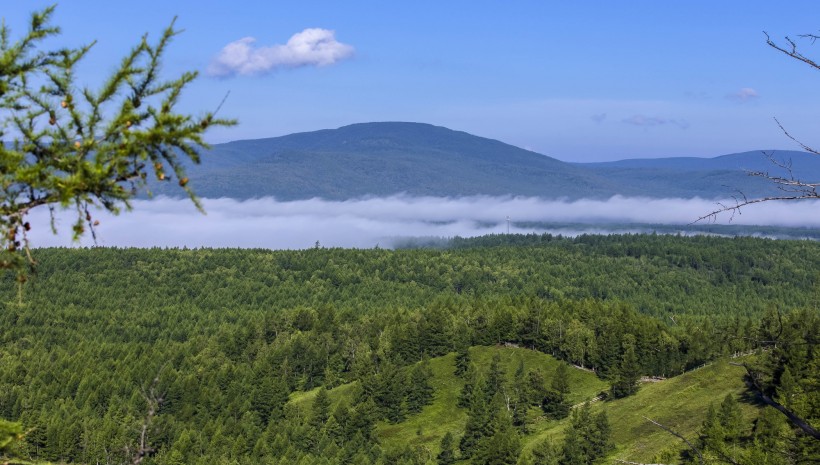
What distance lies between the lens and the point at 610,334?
181 metres

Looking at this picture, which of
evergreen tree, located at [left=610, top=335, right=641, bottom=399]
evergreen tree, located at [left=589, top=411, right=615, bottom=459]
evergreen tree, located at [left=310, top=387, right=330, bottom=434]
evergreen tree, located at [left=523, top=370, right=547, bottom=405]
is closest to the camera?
evergreen tree, located at [left=589, top=411, right=615, bottom=459]

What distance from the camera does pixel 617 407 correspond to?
148125 mm

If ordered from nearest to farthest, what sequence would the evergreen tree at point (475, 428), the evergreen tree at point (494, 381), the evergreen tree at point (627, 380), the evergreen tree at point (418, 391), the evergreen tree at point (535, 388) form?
the evergreen tree at point (475, 428) < the evergreen tree at point (627, 380) < the evergreen tree at point (535, 388) < the evergreen tree at point (494, 381) < the evergreen tree at point (418, 391)

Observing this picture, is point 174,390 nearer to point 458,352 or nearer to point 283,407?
point 283,407

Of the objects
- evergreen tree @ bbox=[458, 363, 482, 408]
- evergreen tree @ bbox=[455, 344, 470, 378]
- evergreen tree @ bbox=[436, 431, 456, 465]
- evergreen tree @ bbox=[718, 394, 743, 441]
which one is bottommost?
evergreen tree @ bbox=[436, 431, 456, 465]

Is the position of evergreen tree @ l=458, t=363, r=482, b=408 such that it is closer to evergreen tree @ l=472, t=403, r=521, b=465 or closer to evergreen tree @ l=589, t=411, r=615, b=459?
evergreen tree @ l=589, t=411, r=615, b=459

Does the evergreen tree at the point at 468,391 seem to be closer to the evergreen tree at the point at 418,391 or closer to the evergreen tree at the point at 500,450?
the evergreen tree at the point at 418,391

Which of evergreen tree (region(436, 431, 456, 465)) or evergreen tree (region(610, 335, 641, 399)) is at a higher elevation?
evergreen tree (region(610, 335, 641, 399))

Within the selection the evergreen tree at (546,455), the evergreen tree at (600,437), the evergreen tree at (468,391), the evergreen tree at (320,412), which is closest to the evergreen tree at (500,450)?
the evergreen tree at (546,455)

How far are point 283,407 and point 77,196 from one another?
168 metres

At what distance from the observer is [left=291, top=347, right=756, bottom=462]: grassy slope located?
128 meters

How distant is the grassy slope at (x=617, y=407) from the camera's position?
12812 cm

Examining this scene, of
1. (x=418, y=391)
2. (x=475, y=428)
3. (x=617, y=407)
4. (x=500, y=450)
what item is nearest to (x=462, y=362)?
(x=418, y=391)

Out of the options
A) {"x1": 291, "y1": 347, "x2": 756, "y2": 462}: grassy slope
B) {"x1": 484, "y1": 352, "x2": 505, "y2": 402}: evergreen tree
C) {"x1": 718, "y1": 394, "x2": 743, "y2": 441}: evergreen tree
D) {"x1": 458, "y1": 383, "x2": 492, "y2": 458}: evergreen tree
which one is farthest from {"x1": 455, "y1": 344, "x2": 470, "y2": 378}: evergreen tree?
{"x1": 718, "y1": 394, "x2": 743, "y2": 441}: evergreen tree
